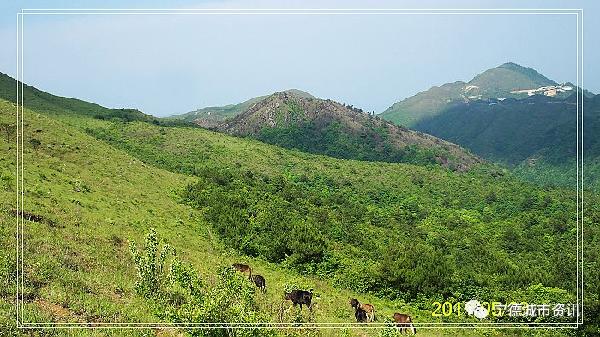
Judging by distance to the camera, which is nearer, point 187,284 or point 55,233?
point 187,284

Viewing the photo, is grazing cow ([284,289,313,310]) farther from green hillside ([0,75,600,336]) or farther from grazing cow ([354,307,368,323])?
grazing cow ([354,307,368,323])

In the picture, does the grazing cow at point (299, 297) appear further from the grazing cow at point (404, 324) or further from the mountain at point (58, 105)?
the mountain at point (58, 105)

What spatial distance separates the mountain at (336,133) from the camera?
4343 inches

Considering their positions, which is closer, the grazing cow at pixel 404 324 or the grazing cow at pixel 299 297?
the grazing cow at pixel 299 297

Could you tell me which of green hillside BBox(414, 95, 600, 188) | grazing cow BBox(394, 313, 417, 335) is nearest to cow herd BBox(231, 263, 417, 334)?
grazing cow BBox(394, 313, 417, 335)

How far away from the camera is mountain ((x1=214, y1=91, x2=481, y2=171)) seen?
110m

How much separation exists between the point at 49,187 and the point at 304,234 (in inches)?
615

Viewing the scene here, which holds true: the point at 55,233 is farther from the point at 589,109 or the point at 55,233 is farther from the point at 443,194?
the point at 589,109

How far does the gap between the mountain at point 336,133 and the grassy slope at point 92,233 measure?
71.6m

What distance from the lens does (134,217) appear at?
2703cm

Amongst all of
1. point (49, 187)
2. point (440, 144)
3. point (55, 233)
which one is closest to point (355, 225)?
point (49, 187)

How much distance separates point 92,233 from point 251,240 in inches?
433

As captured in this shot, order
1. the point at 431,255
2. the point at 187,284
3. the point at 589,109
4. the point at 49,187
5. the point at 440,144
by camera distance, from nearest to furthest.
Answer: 1. the point at 187,284
2. the point at 49,187
3. the point at 431,255
4. the point at 440,144
5. the point at 589,109

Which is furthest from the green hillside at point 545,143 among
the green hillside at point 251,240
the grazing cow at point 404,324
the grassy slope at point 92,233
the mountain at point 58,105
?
the grazing cow at point 404,324
